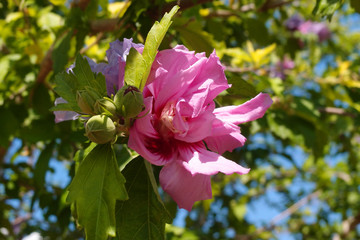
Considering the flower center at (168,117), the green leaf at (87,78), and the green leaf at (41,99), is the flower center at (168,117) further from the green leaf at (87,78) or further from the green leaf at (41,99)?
the green leaf at (41,99)

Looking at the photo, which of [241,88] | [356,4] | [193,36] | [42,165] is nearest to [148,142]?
[241,88]

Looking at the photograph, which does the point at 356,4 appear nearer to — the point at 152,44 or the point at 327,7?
the point at 327,7

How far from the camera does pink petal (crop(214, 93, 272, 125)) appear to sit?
2.14ft

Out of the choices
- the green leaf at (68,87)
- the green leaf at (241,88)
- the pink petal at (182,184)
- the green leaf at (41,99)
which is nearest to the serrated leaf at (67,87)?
the green leaf at (68,87)

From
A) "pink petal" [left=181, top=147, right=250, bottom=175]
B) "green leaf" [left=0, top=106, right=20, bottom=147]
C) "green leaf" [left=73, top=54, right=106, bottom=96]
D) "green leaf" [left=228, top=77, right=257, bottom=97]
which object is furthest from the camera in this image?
"green leaf" [left=0, top=106, right=20, bottom=147]

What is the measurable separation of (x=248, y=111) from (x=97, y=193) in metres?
0.30

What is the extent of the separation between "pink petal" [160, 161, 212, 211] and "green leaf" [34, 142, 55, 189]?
50.5 inches

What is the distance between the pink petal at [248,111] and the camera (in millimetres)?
653

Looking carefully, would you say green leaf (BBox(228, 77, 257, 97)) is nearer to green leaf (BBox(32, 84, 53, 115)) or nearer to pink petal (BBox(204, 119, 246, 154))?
pink petal (BBox(204, 119, 246, 154))

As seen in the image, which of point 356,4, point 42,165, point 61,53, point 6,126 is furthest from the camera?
point 42,165

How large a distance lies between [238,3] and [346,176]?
7.53 feet

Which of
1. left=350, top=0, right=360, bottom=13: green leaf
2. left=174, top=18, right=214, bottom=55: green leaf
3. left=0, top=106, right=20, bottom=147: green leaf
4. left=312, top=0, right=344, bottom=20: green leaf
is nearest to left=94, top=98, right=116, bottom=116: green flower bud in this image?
left=174, top=18, right=214, bottom=55: green leaf

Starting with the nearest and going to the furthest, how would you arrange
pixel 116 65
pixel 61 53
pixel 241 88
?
pixel 116 65 < pixel 241 88 < pixel 61 53

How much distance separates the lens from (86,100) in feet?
1.94
